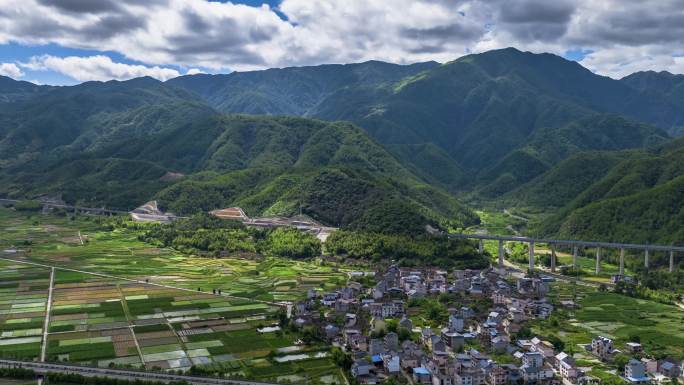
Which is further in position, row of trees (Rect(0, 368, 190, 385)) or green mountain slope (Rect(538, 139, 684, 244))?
green mountain slope (Rect(538, 139, 684, 244))

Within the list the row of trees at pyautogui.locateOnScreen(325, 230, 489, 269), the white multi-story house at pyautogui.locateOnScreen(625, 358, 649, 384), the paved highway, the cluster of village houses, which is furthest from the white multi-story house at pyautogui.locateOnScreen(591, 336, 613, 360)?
the row of trees at pyautogui.locateOnScreen(325, 230, 489, 269)

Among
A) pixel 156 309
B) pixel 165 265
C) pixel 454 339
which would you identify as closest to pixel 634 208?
pixel 454 339

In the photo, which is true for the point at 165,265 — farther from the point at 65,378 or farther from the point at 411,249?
the point at 65,378

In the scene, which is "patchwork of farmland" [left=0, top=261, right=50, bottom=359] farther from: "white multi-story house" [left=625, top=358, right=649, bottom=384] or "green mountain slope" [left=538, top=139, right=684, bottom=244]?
"green mountain slope" [left=538, top=139, right=684, bottom=244]

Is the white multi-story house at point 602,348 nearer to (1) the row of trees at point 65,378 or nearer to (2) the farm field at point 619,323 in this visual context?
(2) the farm field at point 619,323

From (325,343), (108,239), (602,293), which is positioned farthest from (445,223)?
(325,343)

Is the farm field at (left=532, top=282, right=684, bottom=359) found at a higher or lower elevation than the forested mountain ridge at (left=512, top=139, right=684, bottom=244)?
lower

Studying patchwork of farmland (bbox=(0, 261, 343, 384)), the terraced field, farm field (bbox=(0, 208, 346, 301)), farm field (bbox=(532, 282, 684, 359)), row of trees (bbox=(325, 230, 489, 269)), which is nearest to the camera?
patchwork of farmland (bbox=(0, 261, 343, 384))
